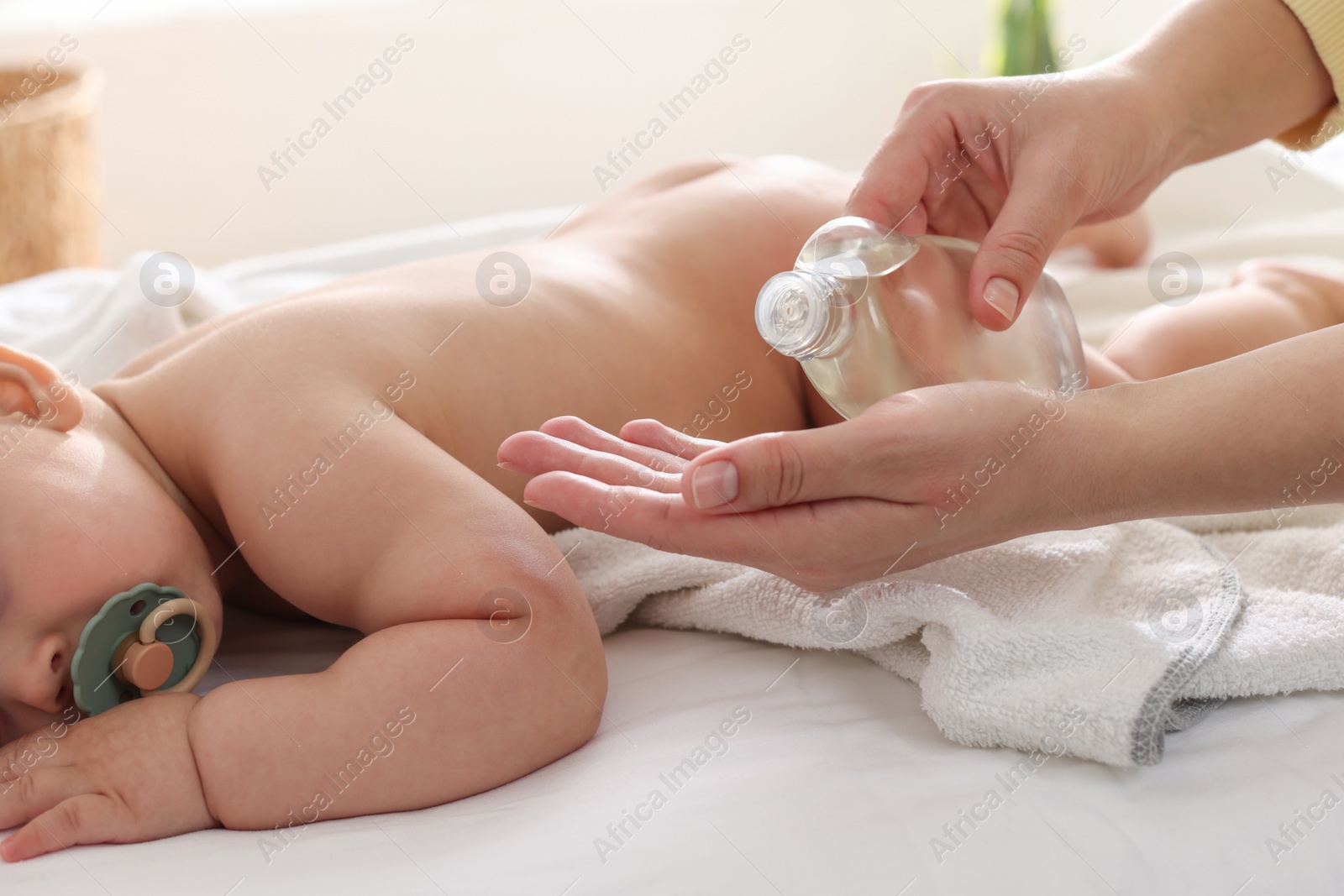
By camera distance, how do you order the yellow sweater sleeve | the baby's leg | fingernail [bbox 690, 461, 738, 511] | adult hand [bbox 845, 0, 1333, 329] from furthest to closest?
the baby's leg
the yellow sweater sleeve
adult hand [bbox 845, 0, 1333, 329]
fingernail [bbox 690, 461, 738, 511]

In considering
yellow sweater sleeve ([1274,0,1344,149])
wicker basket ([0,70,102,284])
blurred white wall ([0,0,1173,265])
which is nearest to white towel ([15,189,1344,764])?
yellow sweater sleeve ([1274,0,1344,149])

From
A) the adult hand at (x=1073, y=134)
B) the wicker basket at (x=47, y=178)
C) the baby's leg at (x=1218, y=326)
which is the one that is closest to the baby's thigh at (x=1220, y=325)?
the baby's leg at (x=1218, y=326)

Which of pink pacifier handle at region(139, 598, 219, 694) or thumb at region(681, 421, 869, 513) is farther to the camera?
pink pacifier handle at region(139, 598, 219, 694)

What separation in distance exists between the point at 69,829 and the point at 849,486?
1.79 feet

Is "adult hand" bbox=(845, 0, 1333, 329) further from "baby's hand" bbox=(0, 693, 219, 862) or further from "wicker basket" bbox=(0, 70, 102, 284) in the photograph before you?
"wicker basket" bbox=(0, 70, 102, 284)

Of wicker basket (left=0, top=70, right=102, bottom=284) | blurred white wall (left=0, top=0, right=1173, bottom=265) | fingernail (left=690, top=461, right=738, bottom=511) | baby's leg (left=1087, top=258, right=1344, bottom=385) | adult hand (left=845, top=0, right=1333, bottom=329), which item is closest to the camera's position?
fingernail (left=690, top=461, right=738, bottom=511)

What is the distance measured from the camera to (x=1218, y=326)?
1158 millimetres

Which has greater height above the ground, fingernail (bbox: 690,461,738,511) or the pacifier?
the pacifier

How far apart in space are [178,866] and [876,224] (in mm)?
687

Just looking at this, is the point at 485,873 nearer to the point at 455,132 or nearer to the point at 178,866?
the point at 178,866

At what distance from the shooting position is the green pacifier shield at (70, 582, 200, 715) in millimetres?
783

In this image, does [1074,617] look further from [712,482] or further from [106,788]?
[106,788]

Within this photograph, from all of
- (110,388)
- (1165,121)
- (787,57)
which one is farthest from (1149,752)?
(787,57)

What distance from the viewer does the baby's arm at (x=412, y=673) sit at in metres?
0.75
